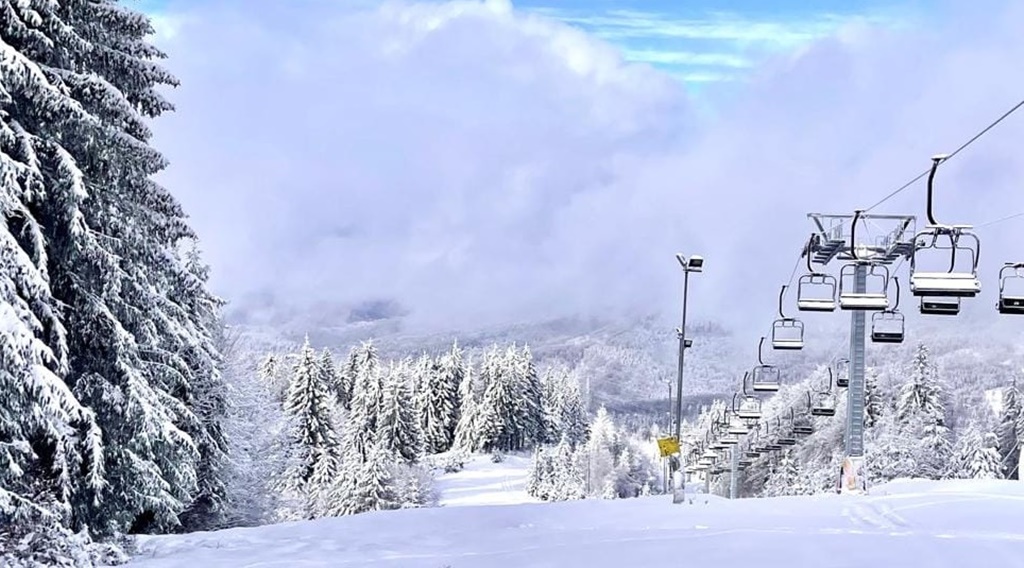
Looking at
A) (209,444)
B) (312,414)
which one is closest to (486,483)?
(312,414)

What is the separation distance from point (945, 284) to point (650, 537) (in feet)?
19.4

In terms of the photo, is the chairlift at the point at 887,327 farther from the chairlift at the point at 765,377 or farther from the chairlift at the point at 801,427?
the chairlift at the point at 801,427

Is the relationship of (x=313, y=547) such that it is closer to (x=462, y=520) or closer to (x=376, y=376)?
(x=462, y=520)

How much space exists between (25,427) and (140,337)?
14.1 ft

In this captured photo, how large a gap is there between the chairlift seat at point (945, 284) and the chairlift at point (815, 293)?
8.53 meters

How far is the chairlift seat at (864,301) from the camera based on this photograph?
69.4 feet

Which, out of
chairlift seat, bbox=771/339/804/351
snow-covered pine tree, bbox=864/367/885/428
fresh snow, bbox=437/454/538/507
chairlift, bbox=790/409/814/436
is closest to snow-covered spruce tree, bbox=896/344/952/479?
snow-covered pine tree, bbox=864/367/885/428

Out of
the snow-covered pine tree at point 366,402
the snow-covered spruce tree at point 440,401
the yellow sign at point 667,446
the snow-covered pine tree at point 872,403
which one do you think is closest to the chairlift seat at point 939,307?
the yellow sign at point 667,446

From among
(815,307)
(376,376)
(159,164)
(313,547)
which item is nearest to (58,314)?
(159,164)

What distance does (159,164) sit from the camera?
18.1 meters

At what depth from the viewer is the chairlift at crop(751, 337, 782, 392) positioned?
114 feet

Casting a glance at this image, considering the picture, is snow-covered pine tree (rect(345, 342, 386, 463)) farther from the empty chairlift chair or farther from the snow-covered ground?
the snow-covered ground

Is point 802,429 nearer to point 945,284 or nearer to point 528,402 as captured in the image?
point 945,284

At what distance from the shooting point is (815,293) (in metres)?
27.8
